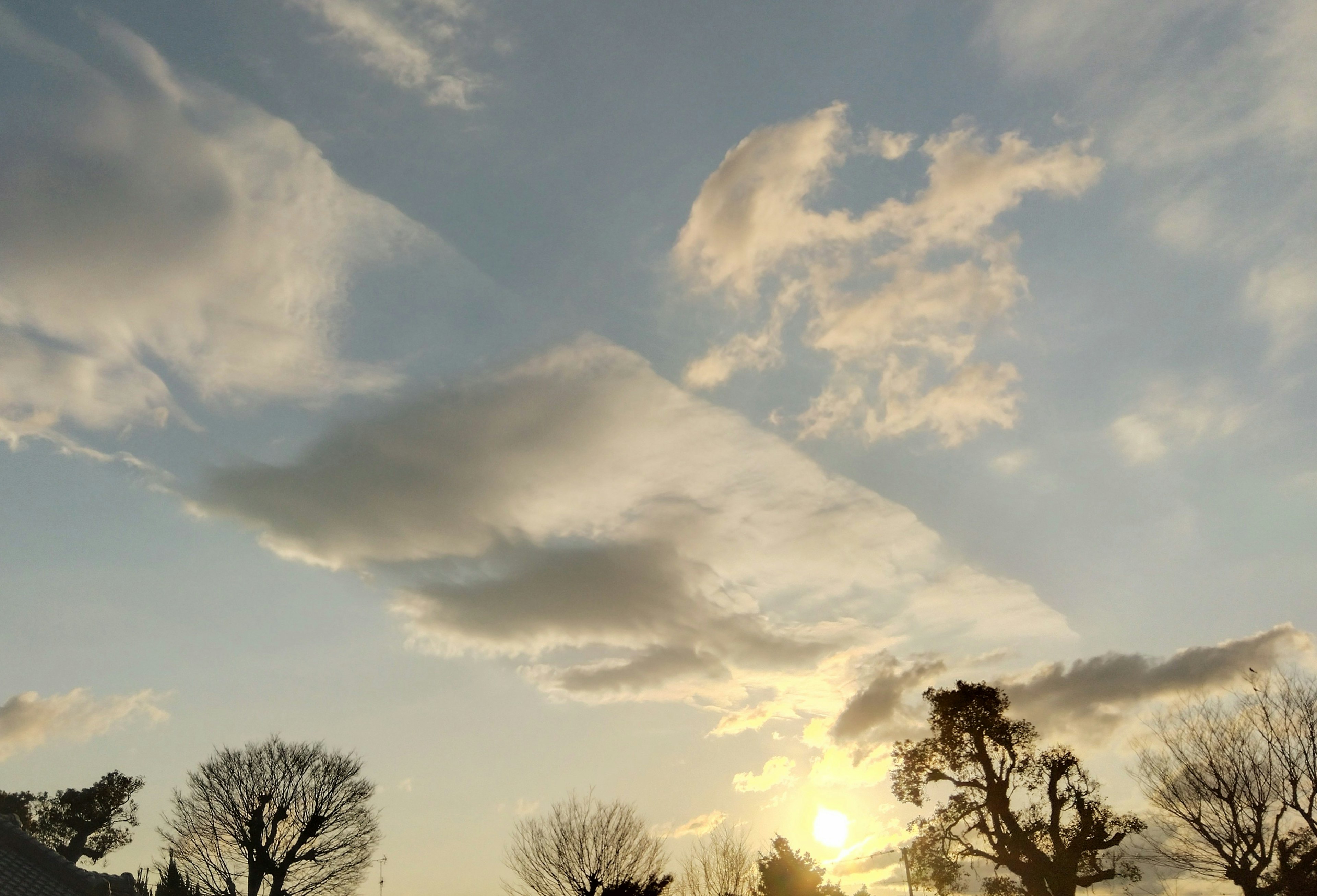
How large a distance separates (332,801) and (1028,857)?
43081 millimetres

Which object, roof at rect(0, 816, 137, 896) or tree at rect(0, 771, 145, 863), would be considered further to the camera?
tree at rect(0, 771, 145, 863)

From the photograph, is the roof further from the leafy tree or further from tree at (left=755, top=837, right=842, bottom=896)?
tree at (left=755, top=837, right=842, bottom=896)

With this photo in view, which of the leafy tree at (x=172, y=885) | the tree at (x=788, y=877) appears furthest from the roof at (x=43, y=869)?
the tree at (x=788, y=877)

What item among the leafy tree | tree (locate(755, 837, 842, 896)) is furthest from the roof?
tree (locate(755, 837, 842, 896))

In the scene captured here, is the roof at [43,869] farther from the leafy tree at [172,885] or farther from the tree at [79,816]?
the tree at [79,816]

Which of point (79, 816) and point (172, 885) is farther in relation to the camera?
point (79, 816)

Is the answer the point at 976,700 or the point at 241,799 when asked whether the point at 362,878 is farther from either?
the point at 976,700

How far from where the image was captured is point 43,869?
29.6 m

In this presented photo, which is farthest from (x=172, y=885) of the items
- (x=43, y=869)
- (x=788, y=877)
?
(x=788, y=877)

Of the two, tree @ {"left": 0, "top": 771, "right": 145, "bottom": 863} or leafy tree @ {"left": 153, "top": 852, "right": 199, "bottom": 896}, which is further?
tree @ {"left": 0, "top": 771, "right": 145, "bottom": 863}

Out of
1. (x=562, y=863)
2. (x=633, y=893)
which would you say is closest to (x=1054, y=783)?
(x=633, y=893)

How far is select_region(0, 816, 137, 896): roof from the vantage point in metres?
28.6

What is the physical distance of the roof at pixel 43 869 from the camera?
28.6m

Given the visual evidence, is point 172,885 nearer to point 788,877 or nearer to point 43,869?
point 43,869
